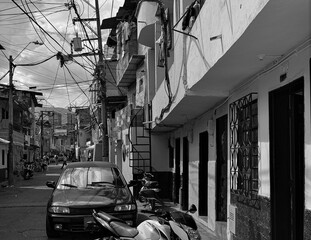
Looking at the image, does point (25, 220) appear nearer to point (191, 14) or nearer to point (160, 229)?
point (191, 14)

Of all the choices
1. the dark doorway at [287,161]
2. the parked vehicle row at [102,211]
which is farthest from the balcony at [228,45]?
the parked vehicle row at [102,211]

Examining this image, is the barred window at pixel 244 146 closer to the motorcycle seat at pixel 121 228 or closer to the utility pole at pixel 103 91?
the motorcycle seat at pixel 121 228

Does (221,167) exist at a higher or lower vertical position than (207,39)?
lower

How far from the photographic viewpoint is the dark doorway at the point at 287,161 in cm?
536

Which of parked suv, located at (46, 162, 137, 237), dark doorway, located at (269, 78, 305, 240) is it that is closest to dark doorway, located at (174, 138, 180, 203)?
parked suv, located at (46, 162, 137, 237)

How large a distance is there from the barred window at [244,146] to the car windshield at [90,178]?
11.2 ft

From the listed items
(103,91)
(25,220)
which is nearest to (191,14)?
(25,220)

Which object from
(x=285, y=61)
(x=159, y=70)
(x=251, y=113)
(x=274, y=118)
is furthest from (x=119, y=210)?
(x=159, y=70)

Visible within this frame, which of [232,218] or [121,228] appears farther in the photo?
[232,218]

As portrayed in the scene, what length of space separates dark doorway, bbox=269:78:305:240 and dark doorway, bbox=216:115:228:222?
319cm

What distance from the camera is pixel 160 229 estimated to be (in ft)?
15.2

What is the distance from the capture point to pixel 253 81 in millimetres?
6586

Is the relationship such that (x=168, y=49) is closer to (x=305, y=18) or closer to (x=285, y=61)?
(x=285, y=61)

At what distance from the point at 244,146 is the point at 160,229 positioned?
2.62 metres
